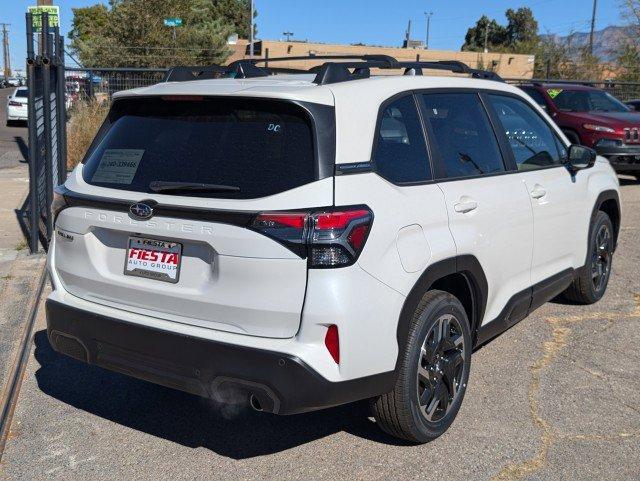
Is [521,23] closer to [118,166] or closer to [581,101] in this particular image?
[581,101]

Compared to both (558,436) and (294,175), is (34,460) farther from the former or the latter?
(558,436)

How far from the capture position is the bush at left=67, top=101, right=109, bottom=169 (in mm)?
13797

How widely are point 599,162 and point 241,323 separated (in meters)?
4.09

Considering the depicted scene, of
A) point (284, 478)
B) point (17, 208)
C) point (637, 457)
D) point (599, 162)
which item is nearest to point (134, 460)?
point (284, 478)

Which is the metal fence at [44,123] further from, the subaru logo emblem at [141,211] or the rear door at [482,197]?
the rear door at [482,197]

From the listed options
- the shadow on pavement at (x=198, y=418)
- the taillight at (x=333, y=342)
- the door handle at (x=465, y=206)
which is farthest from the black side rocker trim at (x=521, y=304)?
the taillight at (x=333, y=342)

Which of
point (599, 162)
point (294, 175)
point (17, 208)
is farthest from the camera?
point (17, 208)

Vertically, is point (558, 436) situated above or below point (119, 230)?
below

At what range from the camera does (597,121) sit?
42.7 ft

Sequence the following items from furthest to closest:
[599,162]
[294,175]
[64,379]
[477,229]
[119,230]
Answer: [599,162]
[64,379]
[477,229]
[119,230]
[294,175]

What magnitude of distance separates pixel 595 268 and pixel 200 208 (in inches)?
160

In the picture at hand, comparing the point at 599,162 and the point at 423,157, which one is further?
the point at 599,162

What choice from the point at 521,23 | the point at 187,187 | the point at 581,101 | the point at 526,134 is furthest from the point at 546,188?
the point at 521,23

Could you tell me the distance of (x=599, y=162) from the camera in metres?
6.34
